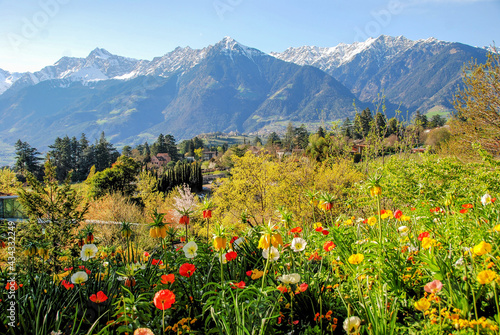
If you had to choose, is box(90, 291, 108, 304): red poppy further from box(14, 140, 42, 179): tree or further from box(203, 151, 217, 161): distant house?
box(203, 151, 217, 161): distant house

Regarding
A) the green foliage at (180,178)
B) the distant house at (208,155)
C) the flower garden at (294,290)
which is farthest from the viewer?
the distant house at (208,155)

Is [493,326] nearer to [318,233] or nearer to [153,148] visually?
[318,233]

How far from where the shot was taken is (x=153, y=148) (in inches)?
2972

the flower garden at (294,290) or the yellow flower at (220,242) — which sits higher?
the yellow flower at (220,242)

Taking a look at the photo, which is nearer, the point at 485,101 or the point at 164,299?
the point at 164,299

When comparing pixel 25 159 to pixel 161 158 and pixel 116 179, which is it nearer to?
pixel 161 158

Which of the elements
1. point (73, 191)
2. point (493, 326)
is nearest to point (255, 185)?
point (73, 191)

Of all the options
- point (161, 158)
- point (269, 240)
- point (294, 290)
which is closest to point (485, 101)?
point (294, 290)

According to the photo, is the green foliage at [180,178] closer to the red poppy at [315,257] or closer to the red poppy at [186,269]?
the red poppy at [315,257]

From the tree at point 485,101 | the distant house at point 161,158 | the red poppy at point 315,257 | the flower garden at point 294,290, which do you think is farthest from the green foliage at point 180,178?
the red poppy at point 315,257

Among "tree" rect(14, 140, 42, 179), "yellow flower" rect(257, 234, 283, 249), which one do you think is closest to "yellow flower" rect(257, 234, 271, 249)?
"yellow flower" rect(257, 234, 283, 249)

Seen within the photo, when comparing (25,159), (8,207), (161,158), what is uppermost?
(25,159)

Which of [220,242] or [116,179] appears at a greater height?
[220,242]

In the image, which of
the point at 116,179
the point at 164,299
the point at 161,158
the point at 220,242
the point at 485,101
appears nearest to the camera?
the point at 164,299
